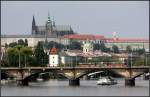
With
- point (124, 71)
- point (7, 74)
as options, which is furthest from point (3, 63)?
point (124, 71)

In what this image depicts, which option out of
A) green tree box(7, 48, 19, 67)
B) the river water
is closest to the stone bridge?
the river water

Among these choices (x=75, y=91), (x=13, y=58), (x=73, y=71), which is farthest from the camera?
(x=13, y=58)

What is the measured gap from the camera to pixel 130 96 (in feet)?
205

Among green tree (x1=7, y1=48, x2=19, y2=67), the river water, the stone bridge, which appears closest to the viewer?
the river water

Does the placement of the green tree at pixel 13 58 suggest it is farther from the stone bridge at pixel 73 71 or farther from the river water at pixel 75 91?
the river water at pixel 75 91

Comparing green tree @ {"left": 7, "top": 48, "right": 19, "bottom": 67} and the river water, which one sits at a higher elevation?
green tree @ {"left": 7, "top": 48, "right": 19, "bottom": 67}

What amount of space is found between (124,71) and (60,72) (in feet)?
23.7

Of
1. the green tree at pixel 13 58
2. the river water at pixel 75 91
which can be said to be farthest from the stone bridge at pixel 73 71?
the green tree at pixel 13 58

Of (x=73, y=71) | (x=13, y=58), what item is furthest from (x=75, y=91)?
(x=13, y=58)

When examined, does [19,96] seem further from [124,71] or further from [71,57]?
[71,57]

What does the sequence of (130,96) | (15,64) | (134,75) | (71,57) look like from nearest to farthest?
(130,96), (134,75), (15,64), (71,57)

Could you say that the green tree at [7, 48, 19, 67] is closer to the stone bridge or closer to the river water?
the stone bridge

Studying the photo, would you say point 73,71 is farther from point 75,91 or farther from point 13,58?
point 13,58

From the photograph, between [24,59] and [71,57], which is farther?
[71,57]
